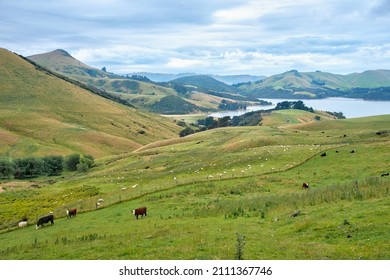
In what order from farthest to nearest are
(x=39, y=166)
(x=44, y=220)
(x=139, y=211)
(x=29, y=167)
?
(x=39, y=166) < (x=29, y=167) < (x=44, y=220) < (x=139, y=211)

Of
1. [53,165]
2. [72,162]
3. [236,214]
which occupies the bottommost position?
[53,165]

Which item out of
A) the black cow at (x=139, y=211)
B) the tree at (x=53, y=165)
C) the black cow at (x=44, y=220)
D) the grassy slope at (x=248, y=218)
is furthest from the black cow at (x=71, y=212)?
the tree at (x=53, y=165)

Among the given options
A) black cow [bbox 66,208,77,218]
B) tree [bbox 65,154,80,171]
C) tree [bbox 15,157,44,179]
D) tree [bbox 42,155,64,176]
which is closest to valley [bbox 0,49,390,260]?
black cow [bbox 66,208,77,218]

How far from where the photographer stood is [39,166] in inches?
4286

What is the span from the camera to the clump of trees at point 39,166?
342ft

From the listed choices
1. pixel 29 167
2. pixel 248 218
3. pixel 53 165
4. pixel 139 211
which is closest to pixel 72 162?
pixel 53 165

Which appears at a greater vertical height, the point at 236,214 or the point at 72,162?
the point at 236,214

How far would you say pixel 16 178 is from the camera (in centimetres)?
10519

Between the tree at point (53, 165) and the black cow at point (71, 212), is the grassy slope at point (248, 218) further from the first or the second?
the tree at point (53, 165)

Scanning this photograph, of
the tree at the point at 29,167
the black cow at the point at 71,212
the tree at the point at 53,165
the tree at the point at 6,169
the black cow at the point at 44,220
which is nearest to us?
the black cow at the point at 44,220

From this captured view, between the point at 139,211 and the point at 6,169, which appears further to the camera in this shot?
the point at 6,169

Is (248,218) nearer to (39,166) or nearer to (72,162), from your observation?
(72,162)

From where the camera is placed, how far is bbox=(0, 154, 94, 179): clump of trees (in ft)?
342
